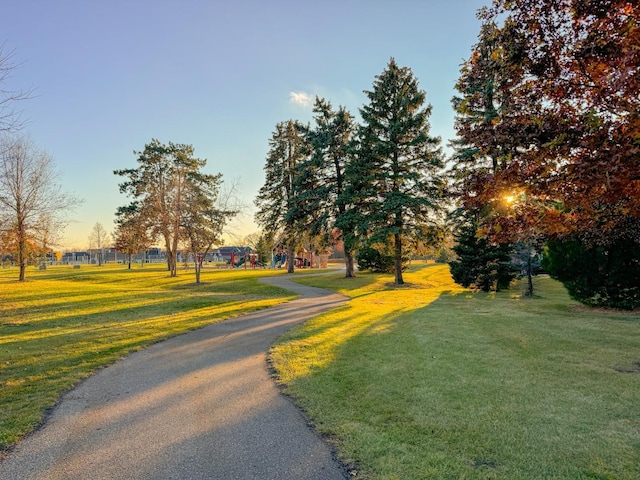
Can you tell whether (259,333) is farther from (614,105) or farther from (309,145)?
(309,145)

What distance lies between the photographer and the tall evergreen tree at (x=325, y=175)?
27109mm

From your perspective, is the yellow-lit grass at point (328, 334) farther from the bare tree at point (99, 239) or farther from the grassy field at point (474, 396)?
the bare tree at point (99, 239)

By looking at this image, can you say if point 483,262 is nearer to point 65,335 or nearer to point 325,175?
point 325,175

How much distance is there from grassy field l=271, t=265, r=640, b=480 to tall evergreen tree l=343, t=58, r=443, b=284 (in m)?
13.5

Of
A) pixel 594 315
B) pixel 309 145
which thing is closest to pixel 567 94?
pixel 594 315

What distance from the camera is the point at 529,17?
15.5ft

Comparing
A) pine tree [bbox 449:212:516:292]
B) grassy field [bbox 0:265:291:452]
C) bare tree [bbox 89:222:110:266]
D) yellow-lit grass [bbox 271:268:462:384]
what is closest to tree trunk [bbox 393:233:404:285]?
pine tree [bbox 449:212:516:292]

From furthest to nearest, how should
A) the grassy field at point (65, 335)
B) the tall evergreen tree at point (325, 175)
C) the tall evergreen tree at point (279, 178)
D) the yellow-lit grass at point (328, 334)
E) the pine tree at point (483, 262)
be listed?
the tall evergreen tree at point (279, 178) → the tall evergreen tree at point (325, 175) → the pine tree at point (483, 262) → the yellow-lit grass at point (328, 334) → the grassy field at point (65, 335)

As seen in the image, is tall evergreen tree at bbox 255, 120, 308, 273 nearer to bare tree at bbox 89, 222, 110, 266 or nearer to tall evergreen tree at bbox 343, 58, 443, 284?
tall evergreen tree at bbox 343, 58, 443, 284

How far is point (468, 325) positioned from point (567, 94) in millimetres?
6005

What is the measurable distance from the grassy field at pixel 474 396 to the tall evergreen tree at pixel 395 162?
13.5 metres

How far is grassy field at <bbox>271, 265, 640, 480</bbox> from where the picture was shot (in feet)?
10.0

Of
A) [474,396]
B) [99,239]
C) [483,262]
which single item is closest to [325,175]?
[483,262]

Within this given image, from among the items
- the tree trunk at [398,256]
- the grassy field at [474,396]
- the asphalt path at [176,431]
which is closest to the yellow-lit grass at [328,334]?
the grassy field at [474,396]
